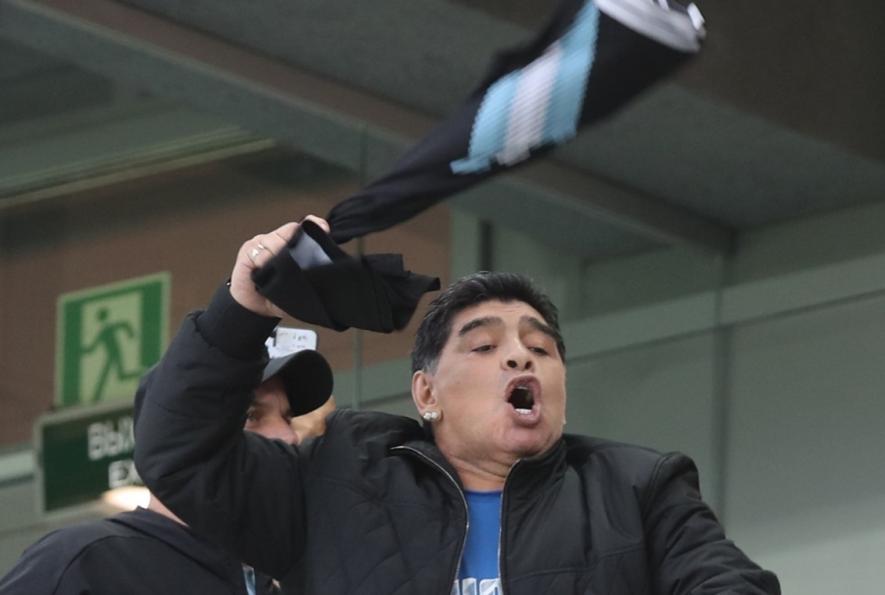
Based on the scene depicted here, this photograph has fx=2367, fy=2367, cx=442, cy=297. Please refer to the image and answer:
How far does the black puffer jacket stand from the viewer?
3262 millimetres

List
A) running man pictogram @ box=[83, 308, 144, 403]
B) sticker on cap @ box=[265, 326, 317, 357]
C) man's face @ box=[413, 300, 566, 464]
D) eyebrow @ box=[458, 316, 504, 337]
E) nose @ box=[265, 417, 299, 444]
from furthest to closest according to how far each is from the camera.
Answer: running man pictogram @ box=[83, 308, 144, 403] → sticker on cap @ box=[265, 326, 317, 357] → nose @ box=[265, 417, 299, 444] → eyebrow @ box=[458, 316, 504, 337] → man's face @ box=[413, 300, 566, 464]

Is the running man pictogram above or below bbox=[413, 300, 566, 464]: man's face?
above

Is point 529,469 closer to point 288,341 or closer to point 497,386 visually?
point 497,386

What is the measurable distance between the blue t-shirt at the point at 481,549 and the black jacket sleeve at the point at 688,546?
0.22 metres

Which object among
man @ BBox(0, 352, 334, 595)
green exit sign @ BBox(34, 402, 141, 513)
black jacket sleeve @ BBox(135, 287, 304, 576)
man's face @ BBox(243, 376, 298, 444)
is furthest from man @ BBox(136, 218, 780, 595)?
green exit sign @ BBox(34, 402, 141, 513)

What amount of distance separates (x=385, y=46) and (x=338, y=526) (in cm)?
404

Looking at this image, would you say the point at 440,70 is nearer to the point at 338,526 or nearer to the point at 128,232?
the point at 128,232

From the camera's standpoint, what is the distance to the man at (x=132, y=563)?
373 cm

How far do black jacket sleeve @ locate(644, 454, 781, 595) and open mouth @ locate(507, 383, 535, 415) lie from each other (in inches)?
8.9

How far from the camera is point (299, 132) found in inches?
296

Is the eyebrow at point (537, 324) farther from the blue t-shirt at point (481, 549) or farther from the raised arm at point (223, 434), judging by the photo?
the raised arm at point (223, 434)

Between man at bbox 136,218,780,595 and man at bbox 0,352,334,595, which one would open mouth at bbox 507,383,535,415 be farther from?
man at bbox 0,352,334,595

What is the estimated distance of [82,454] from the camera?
7.23m

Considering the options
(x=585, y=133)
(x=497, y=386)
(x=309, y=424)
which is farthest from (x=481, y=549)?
(x=585, y=133)
